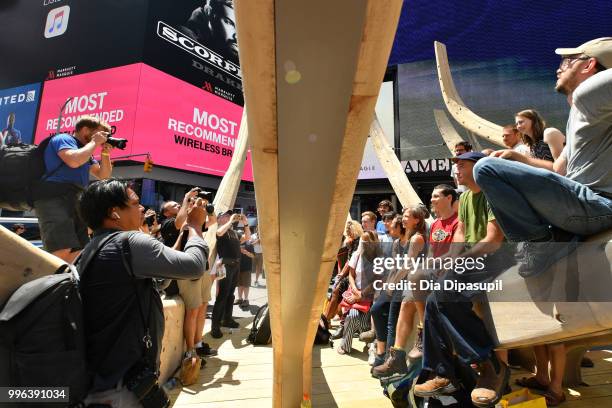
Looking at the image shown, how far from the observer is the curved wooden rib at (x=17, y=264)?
1125 mm

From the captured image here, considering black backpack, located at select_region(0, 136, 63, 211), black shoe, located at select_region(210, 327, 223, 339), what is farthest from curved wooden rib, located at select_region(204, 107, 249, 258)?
black backpack, located at select_region(0, 136, 63, 211)

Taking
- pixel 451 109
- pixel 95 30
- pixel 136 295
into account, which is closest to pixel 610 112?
pixel 136 295

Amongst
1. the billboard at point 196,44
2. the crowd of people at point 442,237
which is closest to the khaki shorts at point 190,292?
the crowd of people at point 442,237

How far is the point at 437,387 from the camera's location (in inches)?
74.7

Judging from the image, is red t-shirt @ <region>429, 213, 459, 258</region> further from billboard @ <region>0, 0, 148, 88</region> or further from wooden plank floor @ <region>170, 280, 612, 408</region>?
billboard @ <region>0, 0, 148, 88</region>

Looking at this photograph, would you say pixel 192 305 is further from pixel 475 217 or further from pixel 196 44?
pixel 196 44

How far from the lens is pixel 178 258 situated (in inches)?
57.2

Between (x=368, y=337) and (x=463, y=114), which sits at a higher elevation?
(x=463, y=114)

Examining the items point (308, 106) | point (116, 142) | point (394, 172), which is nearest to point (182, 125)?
point (116, 142)

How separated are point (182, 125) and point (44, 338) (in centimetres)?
1569

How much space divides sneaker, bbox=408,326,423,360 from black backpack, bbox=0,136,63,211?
2.89 meters

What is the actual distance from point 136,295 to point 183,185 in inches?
606

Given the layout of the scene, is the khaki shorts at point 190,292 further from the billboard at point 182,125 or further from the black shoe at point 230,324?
the billboard at point 182,125

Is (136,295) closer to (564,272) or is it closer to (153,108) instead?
(564,272)
